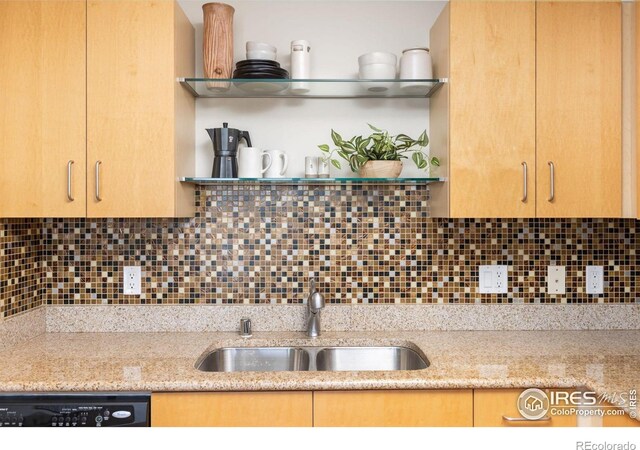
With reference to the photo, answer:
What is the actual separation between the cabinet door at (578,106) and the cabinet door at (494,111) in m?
0.05

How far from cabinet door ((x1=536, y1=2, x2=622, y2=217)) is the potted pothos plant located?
0.44m

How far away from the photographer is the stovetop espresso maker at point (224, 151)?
2209 mm

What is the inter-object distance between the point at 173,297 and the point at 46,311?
0.55m

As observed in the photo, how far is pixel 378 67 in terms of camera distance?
220 centimetres

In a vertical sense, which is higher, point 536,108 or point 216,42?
point 216,42

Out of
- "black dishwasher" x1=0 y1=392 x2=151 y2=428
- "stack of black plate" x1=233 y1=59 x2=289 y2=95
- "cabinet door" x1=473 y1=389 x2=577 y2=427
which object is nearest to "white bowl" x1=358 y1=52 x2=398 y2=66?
"stack of black plate" x1=233 y1=59 x2=289 y2=95

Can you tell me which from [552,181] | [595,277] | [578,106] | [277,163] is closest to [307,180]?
[277,163]

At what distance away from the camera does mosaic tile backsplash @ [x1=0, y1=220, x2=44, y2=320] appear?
6.86 ft

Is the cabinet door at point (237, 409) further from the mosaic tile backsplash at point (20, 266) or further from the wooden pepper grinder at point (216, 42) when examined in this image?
the wooden pepper grinder at point (216, 42)

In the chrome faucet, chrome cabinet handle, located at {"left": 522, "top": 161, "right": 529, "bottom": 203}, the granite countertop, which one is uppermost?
chrome cabinet handle, located at {"left": 522, "top": 161, "right": 529, "bottom": 203}

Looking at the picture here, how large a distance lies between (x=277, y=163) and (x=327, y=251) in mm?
448

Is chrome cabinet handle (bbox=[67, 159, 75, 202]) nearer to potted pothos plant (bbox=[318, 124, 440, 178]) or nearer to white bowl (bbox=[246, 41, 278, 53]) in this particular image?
white bowl (bbox=[246, 41, 278, 53])

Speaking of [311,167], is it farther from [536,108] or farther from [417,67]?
[536,108]

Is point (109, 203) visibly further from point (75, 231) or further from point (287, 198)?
point (287, 198)
